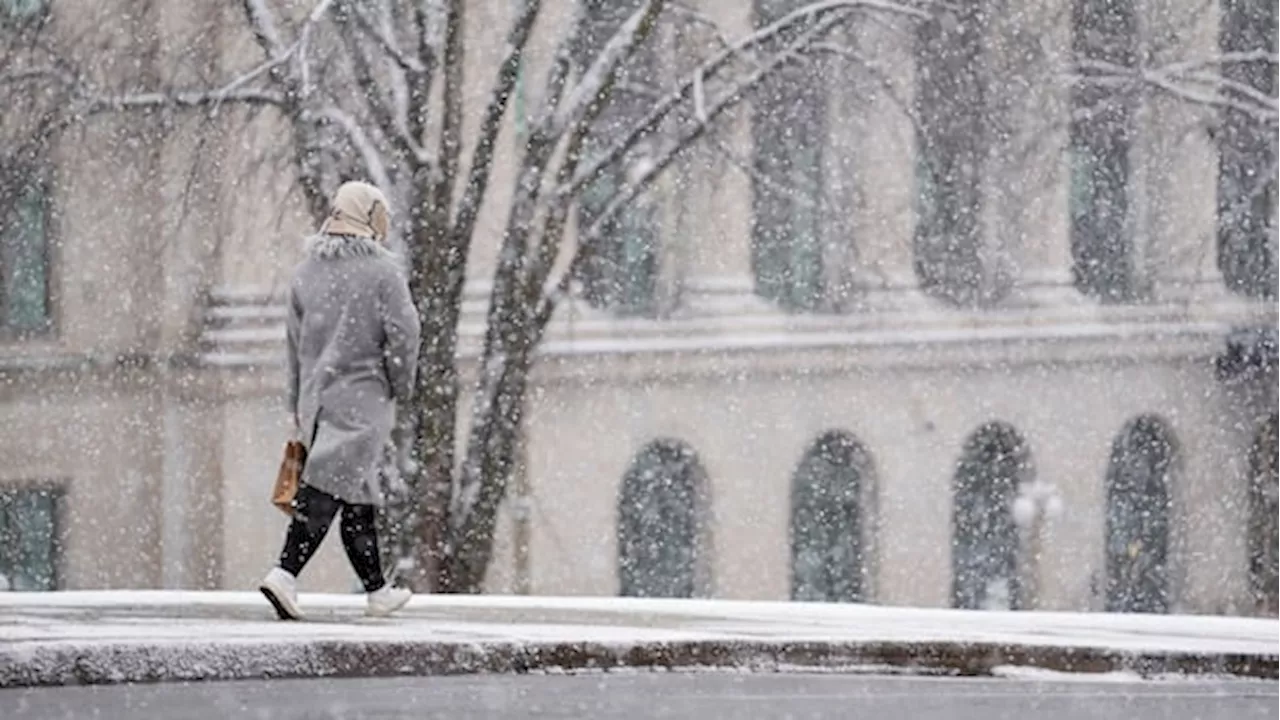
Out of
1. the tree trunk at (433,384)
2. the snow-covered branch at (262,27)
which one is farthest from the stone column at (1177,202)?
the tree trunk at (433,384)

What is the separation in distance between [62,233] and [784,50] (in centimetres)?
1227

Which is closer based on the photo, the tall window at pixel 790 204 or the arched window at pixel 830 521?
the tall window at pixel 790 204

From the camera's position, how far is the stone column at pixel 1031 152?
104ft

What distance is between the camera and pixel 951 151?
26078 millimetres

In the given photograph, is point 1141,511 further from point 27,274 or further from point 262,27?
point 262,27

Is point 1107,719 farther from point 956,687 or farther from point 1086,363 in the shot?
point 1086,363

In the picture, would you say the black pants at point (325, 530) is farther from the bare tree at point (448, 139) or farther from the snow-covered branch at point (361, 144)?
the snow-covered branch at point (361, 144)

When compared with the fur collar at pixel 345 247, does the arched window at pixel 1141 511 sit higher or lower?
lower

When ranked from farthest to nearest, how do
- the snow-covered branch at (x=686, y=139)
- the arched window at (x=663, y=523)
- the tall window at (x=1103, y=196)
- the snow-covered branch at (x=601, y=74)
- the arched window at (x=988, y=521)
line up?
the arched window at (x=988, y=521)
the tall window at (x=1103, y=196)
the arched window at (x=663, y=523)
the snow-covered branch at (x=686, y=139)
the snow-covered branch at (x=601, y=74)

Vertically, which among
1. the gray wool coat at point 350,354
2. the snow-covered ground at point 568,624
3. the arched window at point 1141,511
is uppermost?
the gray wool coat at point 350,354

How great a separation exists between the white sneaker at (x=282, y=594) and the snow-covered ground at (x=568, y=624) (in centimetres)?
7

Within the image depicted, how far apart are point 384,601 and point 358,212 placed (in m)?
1.36

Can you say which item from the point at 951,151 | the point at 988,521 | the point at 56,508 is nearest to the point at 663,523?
the point at 988,521

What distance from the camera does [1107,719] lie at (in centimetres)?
984
